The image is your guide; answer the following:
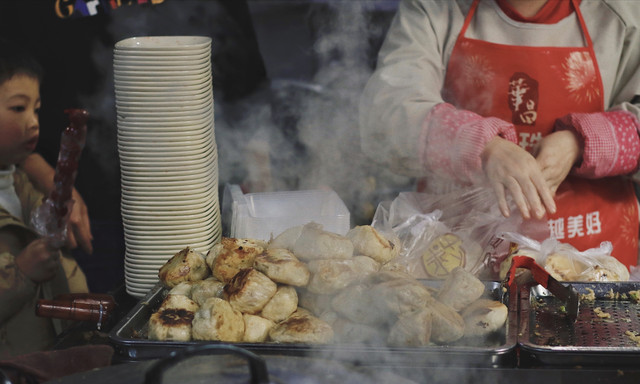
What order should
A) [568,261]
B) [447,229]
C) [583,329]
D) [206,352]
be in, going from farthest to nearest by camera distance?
[447,229] → [568,261] → [583,329] → [206,352]

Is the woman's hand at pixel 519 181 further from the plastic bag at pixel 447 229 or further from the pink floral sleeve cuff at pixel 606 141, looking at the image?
the pink floral sleeve cuff at pixel 606 141

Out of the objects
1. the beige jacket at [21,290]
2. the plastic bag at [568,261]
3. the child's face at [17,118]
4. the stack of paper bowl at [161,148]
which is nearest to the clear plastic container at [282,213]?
the stack of paper bowl at [161,148]

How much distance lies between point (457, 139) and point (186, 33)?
2011 mm

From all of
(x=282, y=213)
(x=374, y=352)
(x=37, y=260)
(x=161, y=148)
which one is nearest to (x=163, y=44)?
(x=161, y=148)

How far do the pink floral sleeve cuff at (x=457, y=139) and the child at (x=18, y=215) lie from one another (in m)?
1.61

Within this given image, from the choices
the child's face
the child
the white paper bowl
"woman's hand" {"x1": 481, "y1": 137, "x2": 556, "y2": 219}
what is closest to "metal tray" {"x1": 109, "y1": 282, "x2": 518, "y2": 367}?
"woman's hand" {"x1": 481, "y1": 137, "x2": 556, "y2": 219}

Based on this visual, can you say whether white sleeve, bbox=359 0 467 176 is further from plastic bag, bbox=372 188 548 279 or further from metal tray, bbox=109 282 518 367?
metal tray, bbox=109 282 518 367

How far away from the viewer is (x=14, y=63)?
2895mm

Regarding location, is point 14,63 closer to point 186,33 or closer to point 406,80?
point 186,33

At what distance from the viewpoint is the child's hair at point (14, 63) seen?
112 inches

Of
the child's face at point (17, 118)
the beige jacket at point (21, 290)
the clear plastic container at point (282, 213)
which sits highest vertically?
the child's face at point (17, 118)

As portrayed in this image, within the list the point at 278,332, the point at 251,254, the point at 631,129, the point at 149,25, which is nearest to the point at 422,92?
the point at 631,129

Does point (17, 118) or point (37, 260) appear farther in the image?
point (17, 118)

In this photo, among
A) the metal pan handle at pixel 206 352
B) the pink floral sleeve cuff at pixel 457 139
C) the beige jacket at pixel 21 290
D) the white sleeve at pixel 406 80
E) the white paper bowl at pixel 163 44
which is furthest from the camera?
the white sleeve at pixel 406 80
